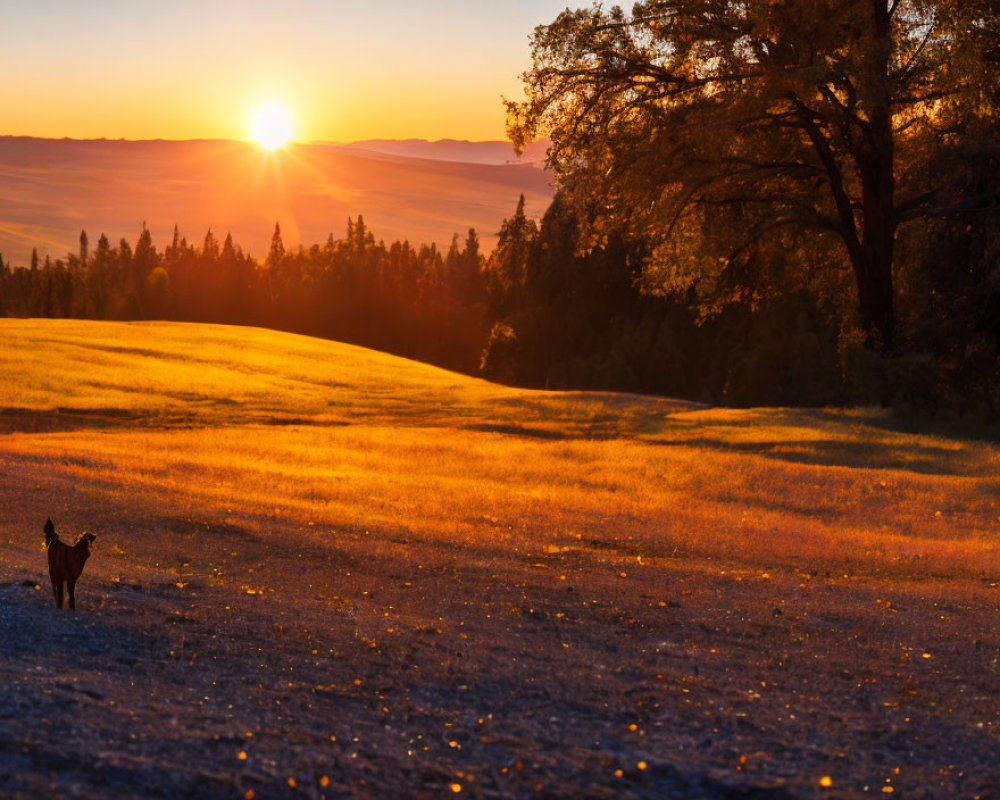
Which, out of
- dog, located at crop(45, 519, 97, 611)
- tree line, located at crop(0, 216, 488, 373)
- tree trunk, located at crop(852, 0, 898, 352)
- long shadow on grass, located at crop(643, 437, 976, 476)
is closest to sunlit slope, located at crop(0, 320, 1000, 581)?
long shadow on grass, located at crop(643, 437, 976, 476)

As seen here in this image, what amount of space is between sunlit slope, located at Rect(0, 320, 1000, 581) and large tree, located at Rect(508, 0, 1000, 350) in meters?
5.87

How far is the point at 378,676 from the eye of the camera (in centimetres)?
724

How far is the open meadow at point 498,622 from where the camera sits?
5.62 meters

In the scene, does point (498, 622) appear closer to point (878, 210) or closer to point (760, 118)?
point (760, 118)

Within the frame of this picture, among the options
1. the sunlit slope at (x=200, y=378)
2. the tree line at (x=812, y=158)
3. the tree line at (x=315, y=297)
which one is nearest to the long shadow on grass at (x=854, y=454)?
the tree line at (x=812, y=158)

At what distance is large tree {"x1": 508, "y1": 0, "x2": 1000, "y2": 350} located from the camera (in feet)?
80.2

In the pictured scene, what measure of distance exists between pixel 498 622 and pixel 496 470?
12706 millimetres

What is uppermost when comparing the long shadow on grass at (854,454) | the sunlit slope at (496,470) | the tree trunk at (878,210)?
the tree trunk at (878,210)

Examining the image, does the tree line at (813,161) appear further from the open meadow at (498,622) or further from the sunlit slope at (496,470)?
the open meadow at (498,622)

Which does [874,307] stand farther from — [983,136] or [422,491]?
[422,491]

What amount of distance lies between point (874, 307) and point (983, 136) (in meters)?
5.44

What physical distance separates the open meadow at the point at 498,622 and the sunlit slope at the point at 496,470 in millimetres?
124

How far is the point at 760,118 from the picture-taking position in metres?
25.3

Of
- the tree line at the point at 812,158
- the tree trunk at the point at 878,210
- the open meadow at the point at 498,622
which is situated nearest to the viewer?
the open meadow at the point at 498,622
